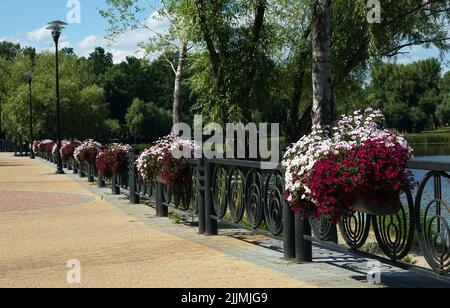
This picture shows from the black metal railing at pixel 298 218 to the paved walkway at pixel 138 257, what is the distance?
0.34 meters

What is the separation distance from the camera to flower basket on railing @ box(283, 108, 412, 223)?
5648 millimetres

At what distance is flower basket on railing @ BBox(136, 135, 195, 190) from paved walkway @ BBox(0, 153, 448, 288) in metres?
0.84

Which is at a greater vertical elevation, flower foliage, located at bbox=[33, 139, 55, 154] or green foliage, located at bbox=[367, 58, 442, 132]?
green foliage, located at bbox=[367, 58, 442, 132]

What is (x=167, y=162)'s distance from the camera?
1161cm

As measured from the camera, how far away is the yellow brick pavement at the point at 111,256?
21.9ft

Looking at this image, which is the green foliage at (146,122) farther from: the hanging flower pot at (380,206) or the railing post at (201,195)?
the hanging flower pot at (380,206)

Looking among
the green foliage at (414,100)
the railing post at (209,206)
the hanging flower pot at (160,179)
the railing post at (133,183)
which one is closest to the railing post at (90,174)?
the railing post at (133,183)

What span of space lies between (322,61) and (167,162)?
153 inches

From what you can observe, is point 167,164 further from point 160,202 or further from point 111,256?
point 111,256

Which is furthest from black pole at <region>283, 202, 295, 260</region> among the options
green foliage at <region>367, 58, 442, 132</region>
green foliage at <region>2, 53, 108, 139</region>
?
green foliage at <region>367, 58, 442, 132</region>

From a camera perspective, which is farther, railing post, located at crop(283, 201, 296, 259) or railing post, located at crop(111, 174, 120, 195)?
railing post, located at crop(111, 174, 120, 195)

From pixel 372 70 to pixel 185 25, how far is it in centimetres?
521

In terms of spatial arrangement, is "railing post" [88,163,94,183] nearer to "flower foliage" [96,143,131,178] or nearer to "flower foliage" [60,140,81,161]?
"flower foliage" [96,143,131,178]
